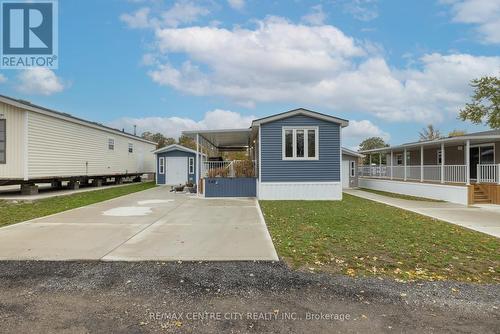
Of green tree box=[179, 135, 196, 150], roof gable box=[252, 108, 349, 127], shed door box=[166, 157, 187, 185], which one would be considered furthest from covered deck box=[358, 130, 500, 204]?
green tree box=[179, 135, 196, 150]

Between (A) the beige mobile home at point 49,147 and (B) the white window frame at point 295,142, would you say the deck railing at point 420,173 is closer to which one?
(B) the white window frame at point 295,142

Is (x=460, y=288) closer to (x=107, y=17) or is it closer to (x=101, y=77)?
(x=107, y=17)

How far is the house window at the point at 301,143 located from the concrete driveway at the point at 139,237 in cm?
509

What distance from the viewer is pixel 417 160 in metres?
21.4

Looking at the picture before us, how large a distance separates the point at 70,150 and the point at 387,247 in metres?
16.9

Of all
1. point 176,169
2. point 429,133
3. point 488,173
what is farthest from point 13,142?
point 429,133

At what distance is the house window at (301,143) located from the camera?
13836 millimetres

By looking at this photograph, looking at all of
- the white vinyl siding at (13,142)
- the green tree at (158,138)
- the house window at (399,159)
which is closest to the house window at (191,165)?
the white vinyl siding at (13,142)

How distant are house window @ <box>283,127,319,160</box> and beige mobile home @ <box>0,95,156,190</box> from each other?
11.1 m

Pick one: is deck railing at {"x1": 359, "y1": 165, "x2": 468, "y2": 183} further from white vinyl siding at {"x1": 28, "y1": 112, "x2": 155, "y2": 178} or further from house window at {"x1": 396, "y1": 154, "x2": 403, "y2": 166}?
white vinyl siding at {"x1": 28, "y1": 112, "x2": 155, "y2": 178}

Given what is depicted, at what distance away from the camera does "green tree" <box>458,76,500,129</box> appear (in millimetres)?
21000

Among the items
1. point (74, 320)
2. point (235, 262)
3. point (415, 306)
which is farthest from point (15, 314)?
point (415, 306)

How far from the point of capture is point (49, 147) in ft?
49.8

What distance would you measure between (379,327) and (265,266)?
6.32 ft
